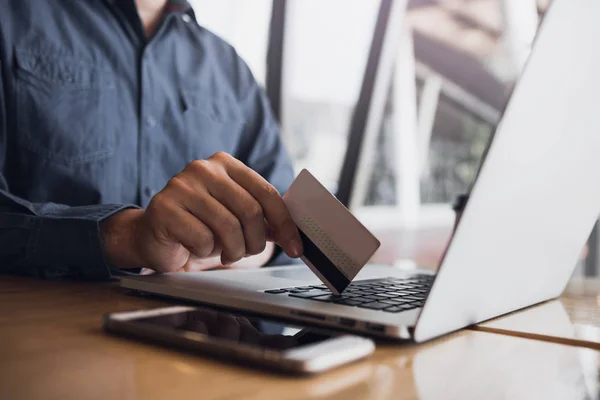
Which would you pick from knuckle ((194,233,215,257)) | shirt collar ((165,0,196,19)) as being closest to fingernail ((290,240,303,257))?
knuckle ((194,233,215,257))

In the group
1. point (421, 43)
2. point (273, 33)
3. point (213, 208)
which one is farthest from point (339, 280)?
point (421, 43)

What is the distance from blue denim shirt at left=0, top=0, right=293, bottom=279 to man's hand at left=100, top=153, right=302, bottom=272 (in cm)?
29

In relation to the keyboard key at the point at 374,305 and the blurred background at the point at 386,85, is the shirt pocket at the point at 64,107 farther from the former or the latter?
the blurred background at the point at 386,85

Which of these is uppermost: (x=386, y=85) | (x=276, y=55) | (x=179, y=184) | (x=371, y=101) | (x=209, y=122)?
(x=276, y=55)

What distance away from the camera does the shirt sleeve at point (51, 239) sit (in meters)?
0.77

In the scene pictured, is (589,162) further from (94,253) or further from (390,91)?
(390,91)

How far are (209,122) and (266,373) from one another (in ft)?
3.62

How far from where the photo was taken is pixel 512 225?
48cm

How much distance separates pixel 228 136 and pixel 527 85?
3.64ft

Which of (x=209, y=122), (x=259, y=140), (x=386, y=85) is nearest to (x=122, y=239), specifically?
(x=209, y=122)

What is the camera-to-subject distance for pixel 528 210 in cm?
50

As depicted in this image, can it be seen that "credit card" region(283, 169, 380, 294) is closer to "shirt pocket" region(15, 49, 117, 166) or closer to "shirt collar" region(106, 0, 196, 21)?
"shirt pocket" region(15, 49, 117, 166)

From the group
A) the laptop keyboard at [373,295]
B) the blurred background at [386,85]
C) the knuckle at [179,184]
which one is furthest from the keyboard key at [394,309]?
the blurred background at [386,85]

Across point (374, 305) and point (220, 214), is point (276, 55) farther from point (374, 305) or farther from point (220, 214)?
point (374, 305)
